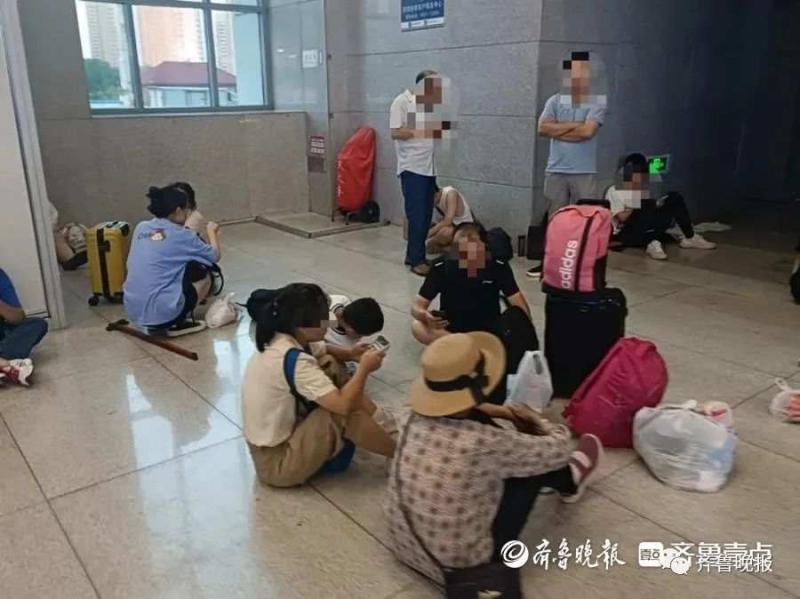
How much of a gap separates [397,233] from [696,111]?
311cm

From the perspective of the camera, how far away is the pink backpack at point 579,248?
2.81 m

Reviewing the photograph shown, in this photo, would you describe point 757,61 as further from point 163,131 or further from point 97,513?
point 97,513

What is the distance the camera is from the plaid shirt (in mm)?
1688

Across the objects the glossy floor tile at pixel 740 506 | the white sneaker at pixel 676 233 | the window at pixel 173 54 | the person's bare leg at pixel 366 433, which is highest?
the window at pixel 173 54

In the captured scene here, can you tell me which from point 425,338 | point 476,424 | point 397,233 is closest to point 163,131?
point 397,233

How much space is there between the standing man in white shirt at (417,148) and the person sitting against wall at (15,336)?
8.35 ft

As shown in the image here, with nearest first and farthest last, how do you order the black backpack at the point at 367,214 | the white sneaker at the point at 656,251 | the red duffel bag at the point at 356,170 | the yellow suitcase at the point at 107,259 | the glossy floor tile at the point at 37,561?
the glossy floor tile at the point at 37,561, the yellow suitcase at the point at 107,259, the white sneaker at the point at 656,251, the red duffel bag at the point at 356,170, the black backpack at the point at 367,214

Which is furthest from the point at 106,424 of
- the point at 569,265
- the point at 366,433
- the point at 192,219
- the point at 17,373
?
the point at 569,265

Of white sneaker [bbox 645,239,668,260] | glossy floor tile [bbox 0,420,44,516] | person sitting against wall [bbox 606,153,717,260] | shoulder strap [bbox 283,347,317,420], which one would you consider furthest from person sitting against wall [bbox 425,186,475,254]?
glossy floor tile [bbox 0,420,44,516]

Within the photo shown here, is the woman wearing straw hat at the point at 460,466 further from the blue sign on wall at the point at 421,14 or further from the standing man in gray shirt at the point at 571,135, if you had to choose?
the blue sign on wall at the point at 421,14

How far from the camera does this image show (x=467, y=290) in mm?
3047

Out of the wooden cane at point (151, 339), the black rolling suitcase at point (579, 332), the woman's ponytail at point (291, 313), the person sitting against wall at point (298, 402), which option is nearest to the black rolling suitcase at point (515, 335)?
the black rolling suitcase at point (579, 332)

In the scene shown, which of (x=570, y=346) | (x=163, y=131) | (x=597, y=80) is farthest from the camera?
A: (x=163, y=131)

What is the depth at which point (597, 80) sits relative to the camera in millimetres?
4652
